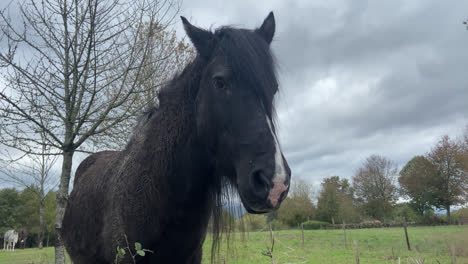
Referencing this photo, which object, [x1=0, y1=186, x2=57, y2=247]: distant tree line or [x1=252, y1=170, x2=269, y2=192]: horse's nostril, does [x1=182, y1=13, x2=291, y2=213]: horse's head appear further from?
[x1=0, y1=186, x2=57, y2=247]: distant tree line

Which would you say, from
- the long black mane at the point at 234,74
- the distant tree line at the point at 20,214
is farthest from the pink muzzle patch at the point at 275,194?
the distant tree line at the point at 20,214

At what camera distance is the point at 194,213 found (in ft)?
7.23

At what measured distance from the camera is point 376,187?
48.6 metres

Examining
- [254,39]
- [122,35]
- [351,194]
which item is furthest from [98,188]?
[351,194]

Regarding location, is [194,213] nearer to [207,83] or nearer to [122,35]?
[207,83]

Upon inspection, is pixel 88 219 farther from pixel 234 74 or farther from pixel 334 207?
pixel 334 207

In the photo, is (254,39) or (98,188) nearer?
(254,39)

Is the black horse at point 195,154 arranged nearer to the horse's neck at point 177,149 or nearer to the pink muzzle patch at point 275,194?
the horse's neck at point 177,149

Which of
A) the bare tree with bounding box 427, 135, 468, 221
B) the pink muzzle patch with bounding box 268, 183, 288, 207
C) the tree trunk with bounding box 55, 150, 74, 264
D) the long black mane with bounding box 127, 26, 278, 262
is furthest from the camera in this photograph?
the tree trunk with bounding box 55, 150, 74, 264

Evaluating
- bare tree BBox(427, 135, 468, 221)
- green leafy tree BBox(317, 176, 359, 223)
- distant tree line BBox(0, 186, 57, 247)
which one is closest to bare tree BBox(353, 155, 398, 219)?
green leafy tree BBox(317, 176, 359, 223)

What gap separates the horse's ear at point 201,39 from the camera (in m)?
2.29

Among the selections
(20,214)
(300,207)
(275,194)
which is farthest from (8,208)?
(275,194)

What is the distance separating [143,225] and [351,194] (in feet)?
184

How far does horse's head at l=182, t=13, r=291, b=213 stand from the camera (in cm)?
159
